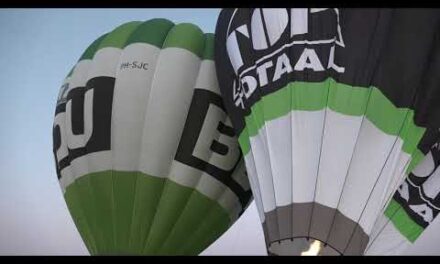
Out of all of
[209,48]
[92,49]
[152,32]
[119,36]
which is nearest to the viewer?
[209,48]

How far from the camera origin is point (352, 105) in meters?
3.95

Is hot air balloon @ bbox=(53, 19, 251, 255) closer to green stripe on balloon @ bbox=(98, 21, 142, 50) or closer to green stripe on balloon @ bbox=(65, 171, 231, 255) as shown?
green stripe on balloon @ bbox=(65, 171, 231, 255)

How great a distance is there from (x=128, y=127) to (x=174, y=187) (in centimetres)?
74

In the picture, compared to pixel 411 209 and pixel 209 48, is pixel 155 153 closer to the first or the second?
pixel 209 48

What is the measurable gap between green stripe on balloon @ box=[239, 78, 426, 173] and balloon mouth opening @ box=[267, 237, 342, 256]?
2.98 feet

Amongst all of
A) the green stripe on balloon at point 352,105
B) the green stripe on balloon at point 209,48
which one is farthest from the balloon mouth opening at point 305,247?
the green stripe on balloon at point 209,48

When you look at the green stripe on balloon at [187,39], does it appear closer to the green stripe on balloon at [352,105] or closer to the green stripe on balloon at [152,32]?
the green stripe on balloon at [152,32]

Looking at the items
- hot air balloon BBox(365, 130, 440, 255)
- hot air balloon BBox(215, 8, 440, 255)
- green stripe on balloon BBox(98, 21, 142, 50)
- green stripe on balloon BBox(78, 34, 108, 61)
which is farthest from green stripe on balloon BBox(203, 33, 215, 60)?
hot air balloon BBox(365, 130, 440, 255)

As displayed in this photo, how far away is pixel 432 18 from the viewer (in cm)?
415

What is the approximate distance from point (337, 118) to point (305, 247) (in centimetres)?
91

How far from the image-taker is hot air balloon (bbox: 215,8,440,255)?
381cm

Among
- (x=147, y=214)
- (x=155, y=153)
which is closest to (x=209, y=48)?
(x=155, y=153)
